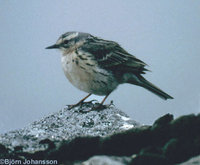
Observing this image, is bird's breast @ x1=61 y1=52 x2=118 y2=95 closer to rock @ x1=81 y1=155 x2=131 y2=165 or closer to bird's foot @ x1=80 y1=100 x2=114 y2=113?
bird's foot @ x1=80 y1=100 x2=114 y2=113

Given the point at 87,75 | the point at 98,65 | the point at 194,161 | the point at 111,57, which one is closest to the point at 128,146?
the point at 194,161

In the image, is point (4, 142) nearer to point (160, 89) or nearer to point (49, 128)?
point (49, 128)

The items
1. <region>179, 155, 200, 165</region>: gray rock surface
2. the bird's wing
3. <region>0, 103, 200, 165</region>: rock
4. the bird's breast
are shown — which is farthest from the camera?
the bird's wing

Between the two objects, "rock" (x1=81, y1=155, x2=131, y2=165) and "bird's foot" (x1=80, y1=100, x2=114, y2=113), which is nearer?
"rock" (x1=81, y1=155, x2=131, y2=165)

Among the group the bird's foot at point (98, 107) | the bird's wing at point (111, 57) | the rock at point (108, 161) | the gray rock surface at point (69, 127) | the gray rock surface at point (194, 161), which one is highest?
the bird's wing at point (111, 57)

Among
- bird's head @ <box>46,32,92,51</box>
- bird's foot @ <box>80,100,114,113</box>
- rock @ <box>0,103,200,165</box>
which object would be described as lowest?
rock @ <box>0,103,200,165</box>

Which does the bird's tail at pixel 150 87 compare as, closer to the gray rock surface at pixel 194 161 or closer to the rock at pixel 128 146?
the rock at pixel 128 146

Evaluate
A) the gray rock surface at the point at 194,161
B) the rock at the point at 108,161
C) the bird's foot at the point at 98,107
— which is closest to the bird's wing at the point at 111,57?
the bird's foot at the point at 98,107

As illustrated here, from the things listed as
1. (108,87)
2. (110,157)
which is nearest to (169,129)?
(110,157)

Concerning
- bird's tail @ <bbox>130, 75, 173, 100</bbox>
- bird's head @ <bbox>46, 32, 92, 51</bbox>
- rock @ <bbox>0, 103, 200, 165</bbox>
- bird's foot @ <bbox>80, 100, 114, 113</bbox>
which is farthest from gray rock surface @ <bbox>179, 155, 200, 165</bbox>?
bird's head @ <bbox>46, 32, 92, 51</bbox>
